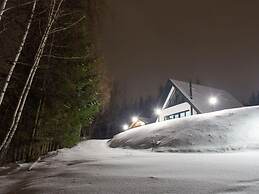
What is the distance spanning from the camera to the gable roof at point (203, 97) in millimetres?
30172

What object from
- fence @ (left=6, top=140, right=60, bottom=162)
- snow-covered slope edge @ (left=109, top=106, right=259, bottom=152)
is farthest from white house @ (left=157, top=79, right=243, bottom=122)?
fence @ (left=6, top=140, right=60, bottom=162)

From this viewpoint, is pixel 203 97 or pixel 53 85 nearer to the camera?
pixel 53 85

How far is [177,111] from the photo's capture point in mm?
Answer: 32219

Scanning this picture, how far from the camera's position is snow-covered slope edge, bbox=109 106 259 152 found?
45.5 feet

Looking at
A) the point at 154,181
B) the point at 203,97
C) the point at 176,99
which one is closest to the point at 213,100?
the point at 203,97

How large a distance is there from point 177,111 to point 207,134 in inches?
670

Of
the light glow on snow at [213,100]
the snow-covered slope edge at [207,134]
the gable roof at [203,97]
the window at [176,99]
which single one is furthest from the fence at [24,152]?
the light glow on snow at [213,100]

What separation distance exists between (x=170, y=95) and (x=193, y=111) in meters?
4.54

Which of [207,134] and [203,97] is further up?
[203,97]

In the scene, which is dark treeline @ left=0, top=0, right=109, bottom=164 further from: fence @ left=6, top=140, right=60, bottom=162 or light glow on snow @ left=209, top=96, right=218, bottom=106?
light glow on snow @ left=209, top=96, right=218, bottom=106

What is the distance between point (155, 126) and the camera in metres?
20.1

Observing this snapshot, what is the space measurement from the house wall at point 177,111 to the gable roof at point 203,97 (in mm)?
893


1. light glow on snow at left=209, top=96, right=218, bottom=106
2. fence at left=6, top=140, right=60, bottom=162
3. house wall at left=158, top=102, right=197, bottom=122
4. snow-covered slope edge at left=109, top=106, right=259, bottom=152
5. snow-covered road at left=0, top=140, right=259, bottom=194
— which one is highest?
light glow on snow at left=209, top=96, right=218, bottom=106

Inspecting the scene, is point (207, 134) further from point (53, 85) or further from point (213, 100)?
point (213, 100)
